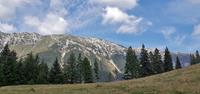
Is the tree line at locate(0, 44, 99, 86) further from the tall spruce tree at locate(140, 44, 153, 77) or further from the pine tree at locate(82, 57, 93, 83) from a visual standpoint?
the tall spruce tree at locate(140, 44, 153, 77)

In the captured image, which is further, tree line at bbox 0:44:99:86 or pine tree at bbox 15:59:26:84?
pine tree at bbox 15:59:26:84

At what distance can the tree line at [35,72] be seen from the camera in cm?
10681

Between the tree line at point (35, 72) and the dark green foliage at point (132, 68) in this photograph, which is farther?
the dark green foliage at point (132, 68)

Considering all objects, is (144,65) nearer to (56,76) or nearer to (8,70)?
(56,76)

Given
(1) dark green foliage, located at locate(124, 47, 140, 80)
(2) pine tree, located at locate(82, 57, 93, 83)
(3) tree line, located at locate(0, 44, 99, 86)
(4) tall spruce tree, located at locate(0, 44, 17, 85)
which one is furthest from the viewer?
(1) dark green foliage, located at locate(124, 47, 140, 80)

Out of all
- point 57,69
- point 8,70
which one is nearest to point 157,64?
point 57,69

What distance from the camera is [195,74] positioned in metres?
62.2

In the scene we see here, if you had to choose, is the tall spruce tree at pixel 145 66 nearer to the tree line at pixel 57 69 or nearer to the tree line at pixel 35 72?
the tree line at pixel 57 69

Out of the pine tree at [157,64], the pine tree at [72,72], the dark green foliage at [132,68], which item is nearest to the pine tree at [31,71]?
the pine tree at [72,72]

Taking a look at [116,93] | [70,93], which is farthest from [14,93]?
[116,93]

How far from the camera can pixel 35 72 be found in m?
119

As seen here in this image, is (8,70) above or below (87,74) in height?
above

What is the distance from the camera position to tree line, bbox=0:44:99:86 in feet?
350

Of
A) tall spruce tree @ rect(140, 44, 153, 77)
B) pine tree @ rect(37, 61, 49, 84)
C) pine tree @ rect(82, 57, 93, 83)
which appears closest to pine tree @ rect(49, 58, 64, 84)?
pine tree @ rect(37, 61, 49, 84)
